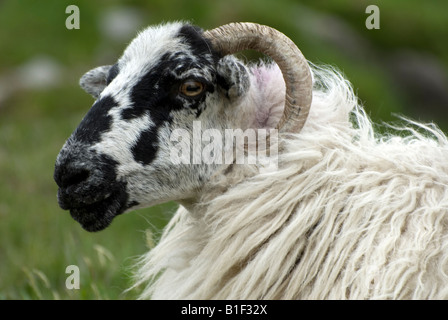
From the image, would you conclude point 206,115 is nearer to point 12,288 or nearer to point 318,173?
point 318,173

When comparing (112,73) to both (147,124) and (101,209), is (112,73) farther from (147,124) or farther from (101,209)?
(101,209)

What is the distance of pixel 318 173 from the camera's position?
3615 millimetres

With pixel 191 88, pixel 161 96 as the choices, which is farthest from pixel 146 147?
pixel 191 88

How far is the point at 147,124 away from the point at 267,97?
2.37 feet

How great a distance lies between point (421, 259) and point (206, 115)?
132 cm

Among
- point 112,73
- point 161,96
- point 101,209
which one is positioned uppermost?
point 112,73

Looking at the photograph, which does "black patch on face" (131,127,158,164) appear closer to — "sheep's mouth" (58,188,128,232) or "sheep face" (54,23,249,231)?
"sheep face" (54,23,249,231)

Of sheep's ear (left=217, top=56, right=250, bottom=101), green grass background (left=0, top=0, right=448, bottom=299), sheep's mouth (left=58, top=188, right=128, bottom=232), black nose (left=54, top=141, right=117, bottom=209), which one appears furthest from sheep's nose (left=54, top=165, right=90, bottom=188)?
green grass background (left=0, top=0, right=448, bottom=299)

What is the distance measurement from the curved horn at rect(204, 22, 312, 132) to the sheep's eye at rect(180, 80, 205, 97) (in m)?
0.26

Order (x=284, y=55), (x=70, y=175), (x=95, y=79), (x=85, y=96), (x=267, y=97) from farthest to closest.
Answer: (x=85, y=96), (x=95, y=79), (x=267, y=97), (x=284, y=55), (x=70, y=175)

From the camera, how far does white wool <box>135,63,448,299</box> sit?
3.31 meters

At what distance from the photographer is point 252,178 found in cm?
366
